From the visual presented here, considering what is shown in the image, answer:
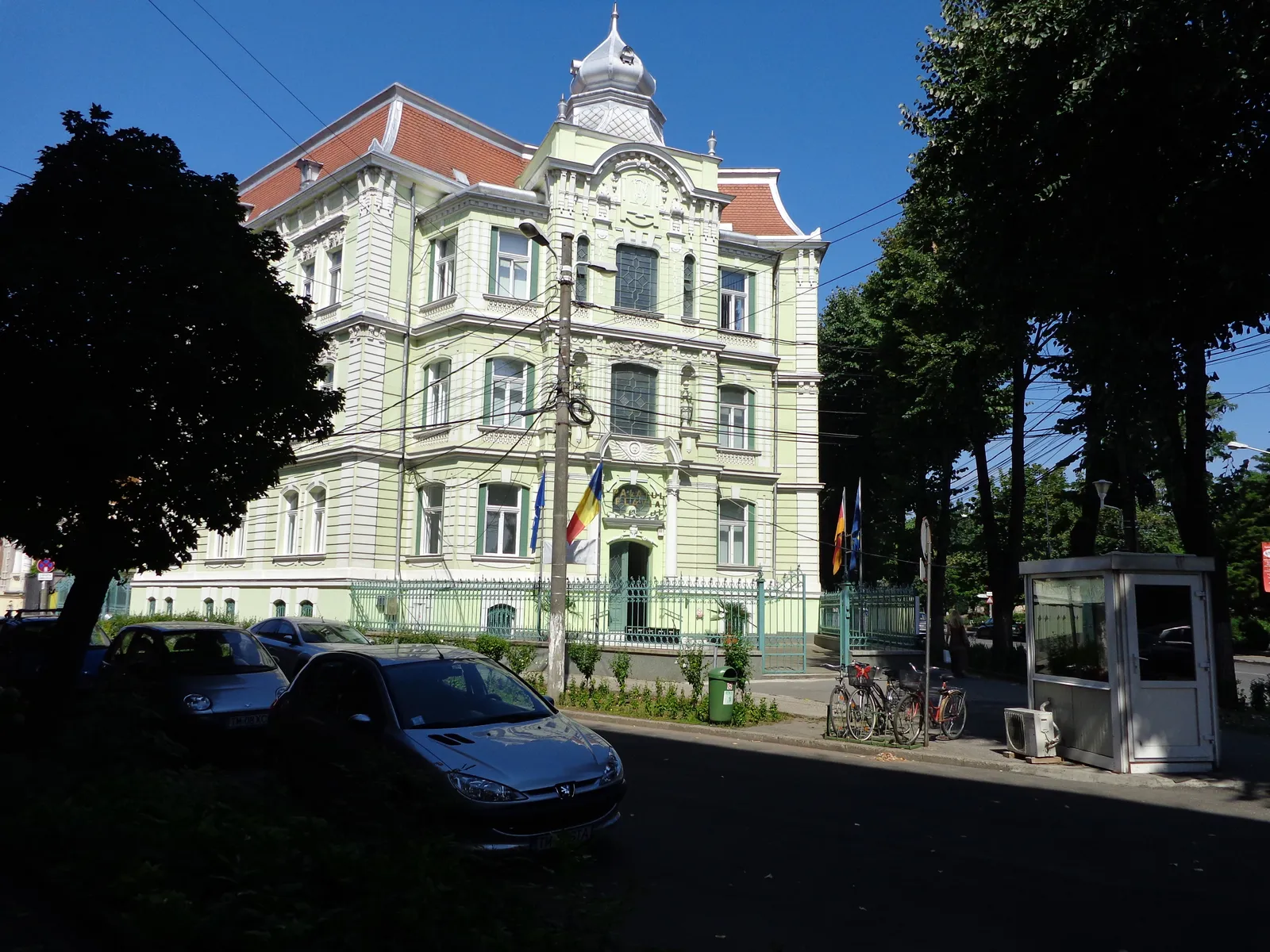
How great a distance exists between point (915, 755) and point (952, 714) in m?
1.75

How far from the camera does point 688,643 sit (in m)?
22.1

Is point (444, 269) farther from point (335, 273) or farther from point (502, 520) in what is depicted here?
point (502, 520)

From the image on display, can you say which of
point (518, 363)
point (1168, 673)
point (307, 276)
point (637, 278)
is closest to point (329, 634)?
point (518, 363)

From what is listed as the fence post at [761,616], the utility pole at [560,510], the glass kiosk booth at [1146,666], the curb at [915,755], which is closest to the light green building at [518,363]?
the fence post at [761,616]

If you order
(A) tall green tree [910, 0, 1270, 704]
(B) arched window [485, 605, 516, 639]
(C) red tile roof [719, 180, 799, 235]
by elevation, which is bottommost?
(B) arched window [485, 605, 516, 639]

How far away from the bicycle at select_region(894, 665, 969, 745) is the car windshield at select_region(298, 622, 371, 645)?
10459 millimetres

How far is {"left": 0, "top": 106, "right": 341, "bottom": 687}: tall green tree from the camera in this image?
9844mm

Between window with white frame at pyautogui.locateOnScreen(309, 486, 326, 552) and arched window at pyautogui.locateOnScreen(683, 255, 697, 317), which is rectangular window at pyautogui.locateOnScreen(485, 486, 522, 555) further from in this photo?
arched window at pyautogui.locateOnScreen(683, 255, 697, 317)

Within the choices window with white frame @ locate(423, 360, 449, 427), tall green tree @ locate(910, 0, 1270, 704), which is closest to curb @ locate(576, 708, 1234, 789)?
tall green tree @ locate(910, 0, 1270, 704)

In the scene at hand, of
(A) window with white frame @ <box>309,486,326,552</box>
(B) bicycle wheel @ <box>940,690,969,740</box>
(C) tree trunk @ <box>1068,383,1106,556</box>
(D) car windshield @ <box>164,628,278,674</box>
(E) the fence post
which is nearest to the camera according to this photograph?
(D) car windshield @ <box>164,628,278,674</box>

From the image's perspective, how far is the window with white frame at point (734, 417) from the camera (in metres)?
34.8

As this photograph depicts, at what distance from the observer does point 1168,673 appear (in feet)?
40.3

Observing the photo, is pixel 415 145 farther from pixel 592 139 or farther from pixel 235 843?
pixel 235 843

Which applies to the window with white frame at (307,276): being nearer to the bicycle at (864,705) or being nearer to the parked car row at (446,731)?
the parked car row at (446,731)
